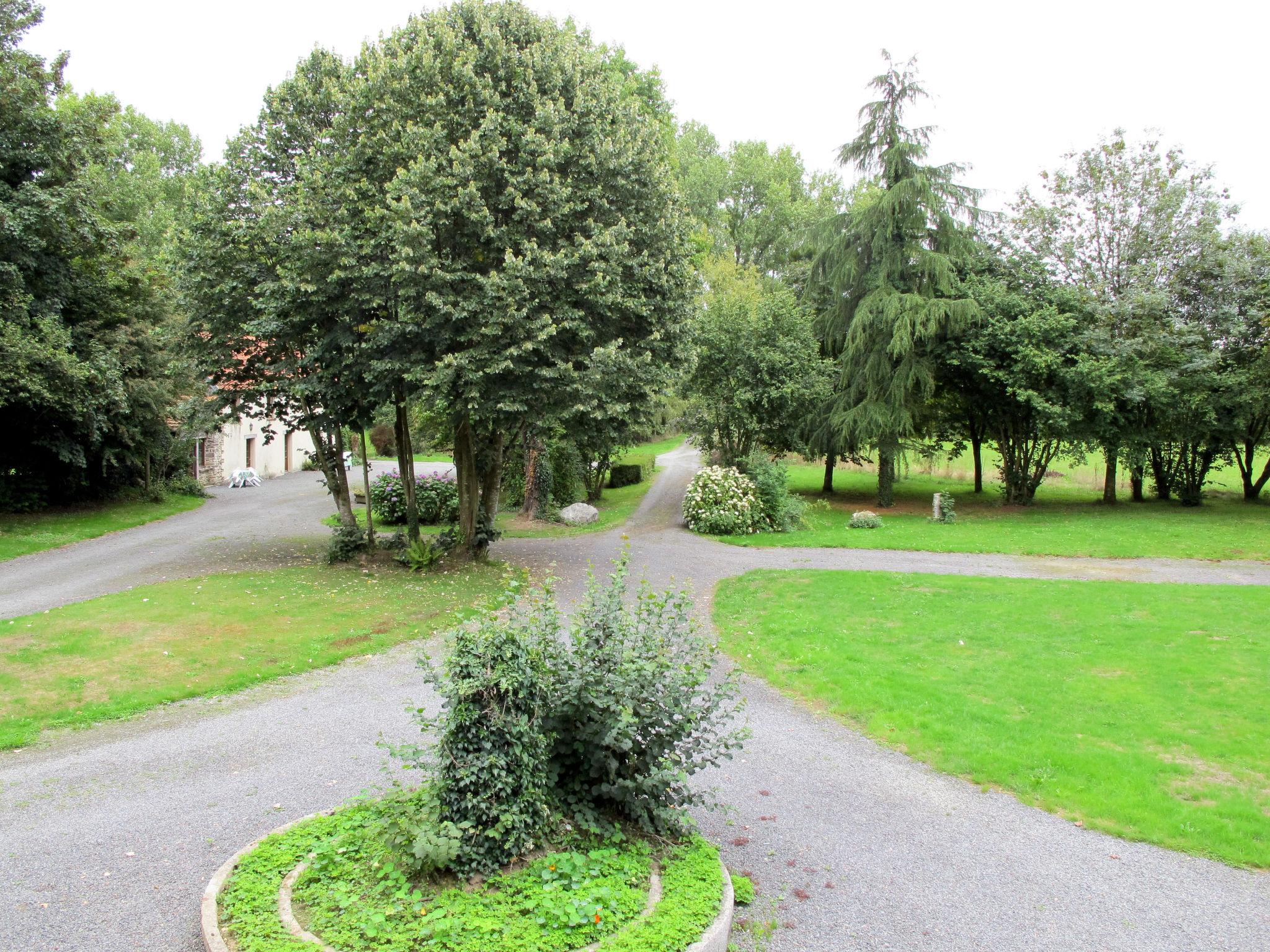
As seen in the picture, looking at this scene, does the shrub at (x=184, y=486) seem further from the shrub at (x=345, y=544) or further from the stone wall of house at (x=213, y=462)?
the shrub at (x=345, y=544)

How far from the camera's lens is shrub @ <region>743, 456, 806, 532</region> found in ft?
74.7

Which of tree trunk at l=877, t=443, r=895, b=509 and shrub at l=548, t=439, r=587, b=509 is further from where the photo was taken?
tree trunk at l=877, t=443, r=895, b=509

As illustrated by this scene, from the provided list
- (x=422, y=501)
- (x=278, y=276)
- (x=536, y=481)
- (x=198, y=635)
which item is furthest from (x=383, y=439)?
(x=198, y=635)

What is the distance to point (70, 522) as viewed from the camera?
2059 cm

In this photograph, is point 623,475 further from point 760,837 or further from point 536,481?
point 760,837

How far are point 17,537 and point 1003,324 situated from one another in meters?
27.5

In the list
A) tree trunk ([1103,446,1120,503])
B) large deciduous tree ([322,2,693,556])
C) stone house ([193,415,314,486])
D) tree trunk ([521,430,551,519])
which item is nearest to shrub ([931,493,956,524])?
tree trunk ([1103,446,1120,503])

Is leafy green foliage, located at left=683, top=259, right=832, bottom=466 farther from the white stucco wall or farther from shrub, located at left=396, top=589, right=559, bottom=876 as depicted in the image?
shrub, located at left=396, top=589, right=559, bottom=876

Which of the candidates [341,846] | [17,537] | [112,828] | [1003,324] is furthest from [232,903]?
[1003,324]

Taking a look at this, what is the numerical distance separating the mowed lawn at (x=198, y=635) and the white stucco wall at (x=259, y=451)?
19043 millimetres

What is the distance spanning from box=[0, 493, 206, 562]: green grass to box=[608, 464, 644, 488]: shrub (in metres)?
15.9

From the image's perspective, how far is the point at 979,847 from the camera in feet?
18.5

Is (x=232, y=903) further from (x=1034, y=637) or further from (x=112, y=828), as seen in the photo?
(x=1034, y=637)

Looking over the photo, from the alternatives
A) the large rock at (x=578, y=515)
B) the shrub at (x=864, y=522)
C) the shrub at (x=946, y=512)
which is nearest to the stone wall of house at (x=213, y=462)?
the large rock at (x=578, y=515)
